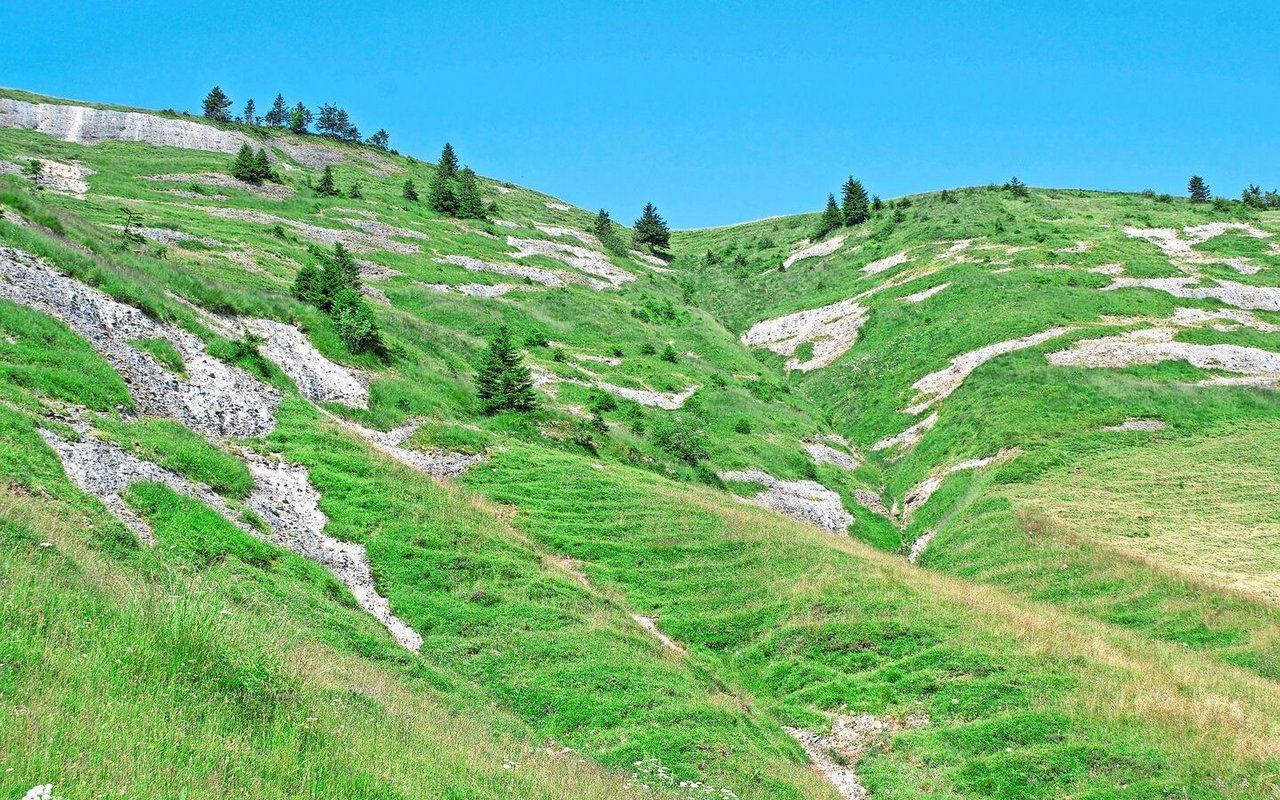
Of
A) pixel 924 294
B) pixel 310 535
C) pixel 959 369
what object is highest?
pixel 924 294

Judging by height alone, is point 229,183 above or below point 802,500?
above

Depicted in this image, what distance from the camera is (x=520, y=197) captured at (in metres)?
173

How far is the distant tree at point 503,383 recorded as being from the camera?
151 ft

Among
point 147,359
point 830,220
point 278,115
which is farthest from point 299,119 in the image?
point 147,359

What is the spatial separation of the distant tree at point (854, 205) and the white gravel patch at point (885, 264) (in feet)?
104

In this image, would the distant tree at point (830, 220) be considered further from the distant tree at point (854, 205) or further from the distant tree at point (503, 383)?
the distant tree at point (503, 383)

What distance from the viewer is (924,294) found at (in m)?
87.1

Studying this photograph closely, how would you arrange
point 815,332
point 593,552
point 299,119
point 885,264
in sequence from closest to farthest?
point 593,552 → point 815,332 → point 885,264 → point 299,119

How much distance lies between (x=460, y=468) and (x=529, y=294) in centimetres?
5326

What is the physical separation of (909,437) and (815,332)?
32.6 meters

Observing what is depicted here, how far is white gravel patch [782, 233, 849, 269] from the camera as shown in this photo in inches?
4931

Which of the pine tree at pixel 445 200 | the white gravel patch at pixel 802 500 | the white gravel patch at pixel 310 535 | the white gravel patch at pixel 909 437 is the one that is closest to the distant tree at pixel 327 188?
the pine tree at pixel 445 200

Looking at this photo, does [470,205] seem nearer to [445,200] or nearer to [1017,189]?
[445,200]

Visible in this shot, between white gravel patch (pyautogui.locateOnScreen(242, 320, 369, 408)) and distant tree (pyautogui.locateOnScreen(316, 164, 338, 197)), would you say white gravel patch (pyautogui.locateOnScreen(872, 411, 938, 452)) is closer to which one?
Answer: white gravel patch (pyautogui.locateOnScreen(242, 320, 369, 408))
